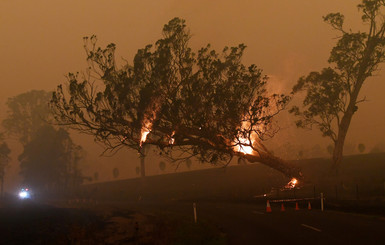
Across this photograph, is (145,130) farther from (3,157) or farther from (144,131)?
(3,157)

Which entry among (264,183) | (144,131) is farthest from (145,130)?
(264,183)

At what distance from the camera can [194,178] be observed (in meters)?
83.2

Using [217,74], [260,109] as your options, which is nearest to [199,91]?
[217,74]

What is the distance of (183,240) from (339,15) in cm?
3319

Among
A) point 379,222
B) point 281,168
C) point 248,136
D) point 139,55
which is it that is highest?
point 139,55

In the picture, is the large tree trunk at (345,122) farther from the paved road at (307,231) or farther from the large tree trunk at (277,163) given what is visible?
the paved road at (307,231)

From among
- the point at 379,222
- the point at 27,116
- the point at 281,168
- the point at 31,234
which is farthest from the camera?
A: the point at 27,116

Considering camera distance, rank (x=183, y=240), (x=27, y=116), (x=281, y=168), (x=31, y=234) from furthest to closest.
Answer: (x=27, y=116) < (x=281, y=168) < (x=31, y=234) < (x=183, y=240)

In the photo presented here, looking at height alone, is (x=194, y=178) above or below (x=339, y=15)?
below

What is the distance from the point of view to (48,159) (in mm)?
83312

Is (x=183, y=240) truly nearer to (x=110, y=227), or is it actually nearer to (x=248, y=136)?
(x=110, y=227)

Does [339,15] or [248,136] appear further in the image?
[339,15]

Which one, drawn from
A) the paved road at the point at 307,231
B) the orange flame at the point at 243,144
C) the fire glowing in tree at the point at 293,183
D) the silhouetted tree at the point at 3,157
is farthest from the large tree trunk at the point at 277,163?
the silhouetted tree at the point at 3,157

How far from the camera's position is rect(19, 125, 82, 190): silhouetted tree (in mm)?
Answer: 83312
